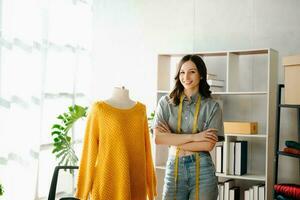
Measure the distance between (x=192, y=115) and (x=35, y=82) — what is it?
1.83 meters

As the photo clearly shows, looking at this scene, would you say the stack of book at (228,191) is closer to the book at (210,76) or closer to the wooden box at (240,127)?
the wooden box at (240,127)

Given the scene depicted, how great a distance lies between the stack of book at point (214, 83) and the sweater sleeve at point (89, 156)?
168 cm

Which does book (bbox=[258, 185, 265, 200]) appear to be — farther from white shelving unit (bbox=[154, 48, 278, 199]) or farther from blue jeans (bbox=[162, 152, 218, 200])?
blue jeans (bbox=[162, 152, 218, 200])

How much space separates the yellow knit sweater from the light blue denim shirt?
0.30 meters

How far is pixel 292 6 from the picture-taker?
427cm

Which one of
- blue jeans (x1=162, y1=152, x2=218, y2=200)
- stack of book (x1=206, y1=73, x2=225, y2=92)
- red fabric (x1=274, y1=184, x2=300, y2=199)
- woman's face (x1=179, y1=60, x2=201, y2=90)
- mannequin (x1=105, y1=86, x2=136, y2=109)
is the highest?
stack of book (x1=206, y1=73, x2=225, y2=92)

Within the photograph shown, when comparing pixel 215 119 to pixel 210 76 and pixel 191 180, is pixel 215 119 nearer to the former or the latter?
pixel 191 180

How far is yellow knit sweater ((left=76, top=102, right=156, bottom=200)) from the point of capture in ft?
9.14

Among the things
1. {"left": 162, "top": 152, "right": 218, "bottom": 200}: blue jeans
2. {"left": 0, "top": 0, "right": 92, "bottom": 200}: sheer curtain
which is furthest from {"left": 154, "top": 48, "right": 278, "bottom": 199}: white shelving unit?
{"left": 162, "top": 152, "right": 218, "bottom": 200}: blue jeans

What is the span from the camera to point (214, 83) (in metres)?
4.30

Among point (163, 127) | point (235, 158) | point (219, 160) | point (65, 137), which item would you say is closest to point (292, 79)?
point (235, 158)

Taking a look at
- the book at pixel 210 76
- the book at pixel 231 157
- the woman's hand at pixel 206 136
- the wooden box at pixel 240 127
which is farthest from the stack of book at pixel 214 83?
the woman's hand at pixel 206 136

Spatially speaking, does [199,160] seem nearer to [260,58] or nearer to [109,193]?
[109,193]

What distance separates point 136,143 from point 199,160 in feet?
1.38
